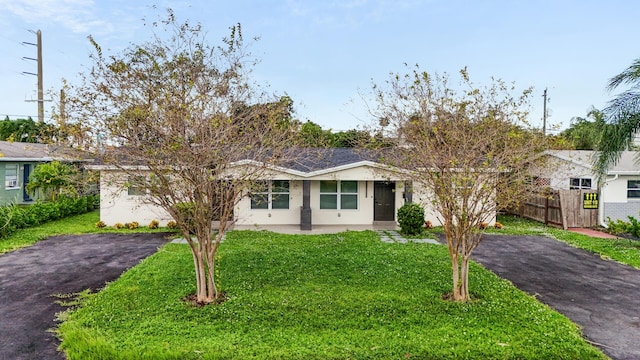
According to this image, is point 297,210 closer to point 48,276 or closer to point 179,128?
point 48,276

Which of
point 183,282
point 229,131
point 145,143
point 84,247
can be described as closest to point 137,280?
point 183,282

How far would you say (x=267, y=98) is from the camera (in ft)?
33.1

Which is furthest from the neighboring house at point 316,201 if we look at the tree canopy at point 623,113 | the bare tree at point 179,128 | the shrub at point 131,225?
the bare tree at point 179,128

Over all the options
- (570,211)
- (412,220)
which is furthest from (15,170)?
(570,211)

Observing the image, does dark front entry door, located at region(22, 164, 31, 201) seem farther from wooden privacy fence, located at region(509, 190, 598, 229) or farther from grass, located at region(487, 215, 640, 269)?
wooden privacy fence, located at region(509, 190, 598, 229)

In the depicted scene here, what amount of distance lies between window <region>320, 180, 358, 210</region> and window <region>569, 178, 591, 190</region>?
10.0 meters

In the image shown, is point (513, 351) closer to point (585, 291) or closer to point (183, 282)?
point (585, 291)

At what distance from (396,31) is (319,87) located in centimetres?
443

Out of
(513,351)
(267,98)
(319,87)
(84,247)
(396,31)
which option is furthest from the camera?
(319,87)

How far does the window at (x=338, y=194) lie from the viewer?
55.1ft

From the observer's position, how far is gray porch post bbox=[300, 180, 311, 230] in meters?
15.8

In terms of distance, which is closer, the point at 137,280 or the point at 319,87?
the point at 137,280

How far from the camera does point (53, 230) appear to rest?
15211 mm

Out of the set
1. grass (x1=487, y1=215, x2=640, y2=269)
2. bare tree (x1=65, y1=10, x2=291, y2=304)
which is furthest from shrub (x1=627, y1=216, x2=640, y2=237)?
bare tree (x1=65, y1=10, x2=291, y2=304)
